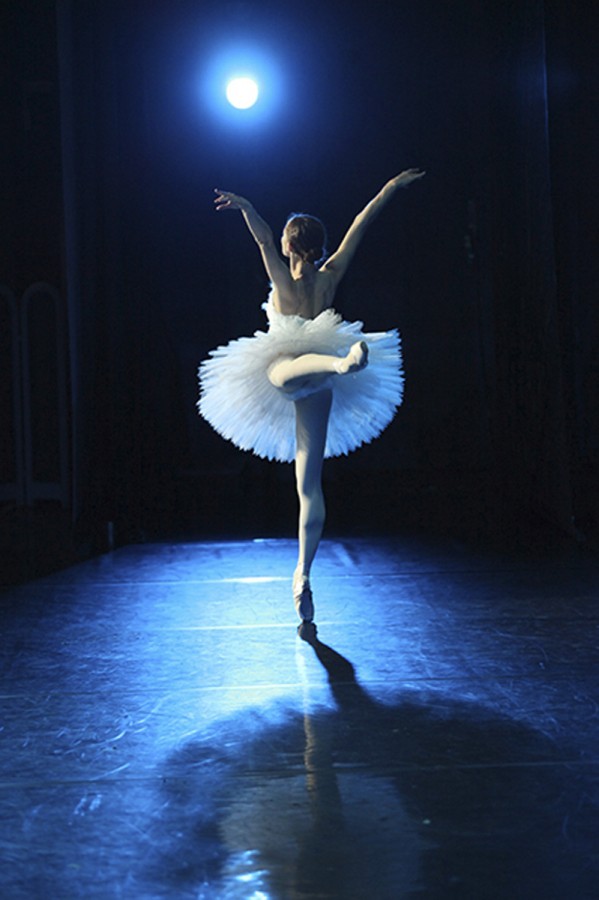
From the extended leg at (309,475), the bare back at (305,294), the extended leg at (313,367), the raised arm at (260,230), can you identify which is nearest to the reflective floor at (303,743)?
the extended leg at (309,475)

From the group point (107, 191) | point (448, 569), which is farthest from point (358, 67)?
point (448, 569)

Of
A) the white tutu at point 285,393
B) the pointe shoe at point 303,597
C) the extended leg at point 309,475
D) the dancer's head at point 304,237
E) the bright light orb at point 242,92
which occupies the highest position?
the bright light orb at point 242,92

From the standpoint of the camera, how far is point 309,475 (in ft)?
9.83

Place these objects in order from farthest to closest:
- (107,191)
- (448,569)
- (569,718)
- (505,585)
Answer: (107,191) < (448,569) < (505,585) < (569,718)

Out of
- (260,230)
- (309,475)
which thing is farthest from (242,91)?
(309,475)

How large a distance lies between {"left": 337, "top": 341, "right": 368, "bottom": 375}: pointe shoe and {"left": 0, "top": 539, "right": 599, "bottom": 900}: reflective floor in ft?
2.55

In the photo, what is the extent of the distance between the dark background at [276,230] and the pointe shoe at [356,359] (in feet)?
6.53

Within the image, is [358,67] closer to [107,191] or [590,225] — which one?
[590,225]

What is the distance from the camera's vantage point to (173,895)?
1.41m

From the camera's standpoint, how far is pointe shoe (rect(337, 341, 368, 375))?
2594 mm

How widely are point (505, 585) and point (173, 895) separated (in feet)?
7.90

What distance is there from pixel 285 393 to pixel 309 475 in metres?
0.26

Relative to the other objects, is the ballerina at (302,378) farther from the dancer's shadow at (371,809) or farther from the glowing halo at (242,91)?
the glowing halo at (242,91)

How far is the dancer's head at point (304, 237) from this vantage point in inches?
120
